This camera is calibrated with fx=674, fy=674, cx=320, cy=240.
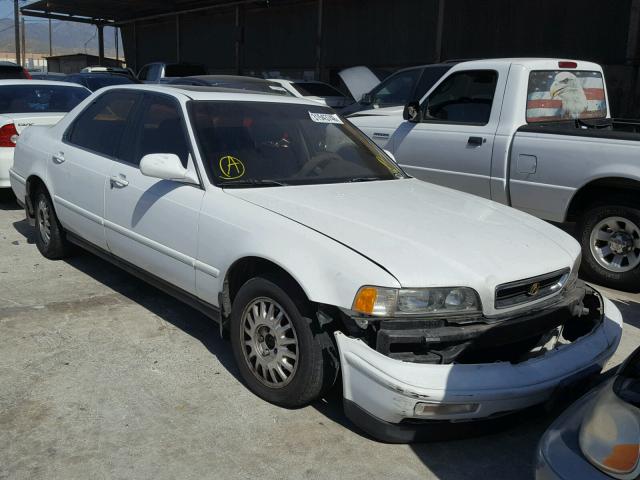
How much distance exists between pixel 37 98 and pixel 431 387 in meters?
7.17

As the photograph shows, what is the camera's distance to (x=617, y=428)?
6.51ft

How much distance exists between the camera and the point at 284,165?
4.11 m

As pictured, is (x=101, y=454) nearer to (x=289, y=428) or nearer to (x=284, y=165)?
(x=289, y=428)

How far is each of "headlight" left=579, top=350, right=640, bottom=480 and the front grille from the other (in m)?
0.90

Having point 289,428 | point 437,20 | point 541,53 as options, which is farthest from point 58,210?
point 437,20

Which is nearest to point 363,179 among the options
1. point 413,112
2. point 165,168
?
point 165,168

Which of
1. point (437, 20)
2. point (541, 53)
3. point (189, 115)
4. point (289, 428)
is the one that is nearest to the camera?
point (289, 428)

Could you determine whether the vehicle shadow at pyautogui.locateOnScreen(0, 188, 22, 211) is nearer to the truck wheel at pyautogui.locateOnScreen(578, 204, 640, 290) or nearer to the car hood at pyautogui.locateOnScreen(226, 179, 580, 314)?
the car hood at pyautogui.locateOnScreen(226, 179, 580, 314)

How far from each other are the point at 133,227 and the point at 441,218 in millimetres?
1976

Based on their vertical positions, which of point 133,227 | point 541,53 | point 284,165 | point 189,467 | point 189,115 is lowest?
point 189,467

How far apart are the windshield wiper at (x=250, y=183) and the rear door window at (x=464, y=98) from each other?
122 inches

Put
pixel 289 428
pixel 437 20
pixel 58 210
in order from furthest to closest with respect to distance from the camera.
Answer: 1. pixel 437 20
2. pixel 58 210
3. pixel 289 428

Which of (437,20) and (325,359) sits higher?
(437,20)

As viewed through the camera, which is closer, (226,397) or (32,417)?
(32,417)
